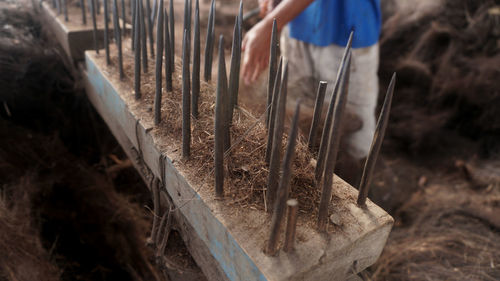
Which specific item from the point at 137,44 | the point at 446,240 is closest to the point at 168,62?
A: the point at 137,44

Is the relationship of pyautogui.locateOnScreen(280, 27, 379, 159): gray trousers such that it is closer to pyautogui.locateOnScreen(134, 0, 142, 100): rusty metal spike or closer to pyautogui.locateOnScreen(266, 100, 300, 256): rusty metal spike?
pyautogui.locateOnScreen(134, 0, 142, 100): rusty metal spike

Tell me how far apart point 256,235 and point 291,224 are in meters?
0.17

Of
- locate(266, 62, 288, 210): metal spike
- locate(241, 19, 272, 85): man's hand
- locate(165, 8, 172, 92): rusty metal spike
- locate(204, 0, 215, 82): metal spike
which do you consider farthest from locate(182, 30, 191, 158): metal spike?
locate(241, 19, 272, 85): man's hand

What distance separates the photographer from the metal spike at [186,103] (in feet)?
3.52

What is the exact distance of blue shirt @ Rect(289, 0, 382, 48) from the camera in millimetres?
2002

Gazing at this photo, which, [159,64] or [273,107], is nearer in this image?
[273,107]

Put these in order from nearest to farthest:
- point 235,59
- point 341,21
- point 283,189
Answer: point 283,189 < point 235,59 < point 341,21

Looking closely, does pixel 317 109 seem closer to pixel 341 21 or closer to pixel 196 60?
pixel 196 60

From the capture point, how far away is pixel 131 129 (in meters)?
1.61

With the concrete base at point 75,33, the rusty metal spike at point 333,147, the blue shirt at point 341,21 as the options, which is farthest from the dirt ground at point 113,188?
the rusty metal spike at point 333,147

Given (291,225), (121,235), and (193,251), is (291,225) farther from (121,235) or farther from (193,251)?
(121,235)

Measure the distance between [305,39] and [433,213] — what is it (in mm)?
1608

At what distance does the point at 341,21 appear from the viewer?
2086 millimetres

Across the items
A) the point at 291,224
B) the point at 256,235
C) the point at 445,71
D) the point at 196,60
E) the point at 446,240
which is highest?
the point at 196,60
